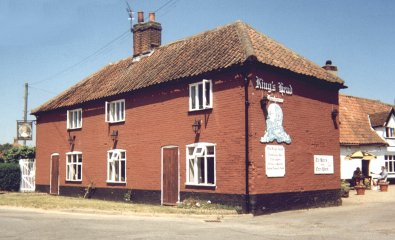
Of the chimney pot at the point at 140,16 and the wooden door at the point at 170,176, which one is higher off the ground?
the chimney pot at the point at 140,16

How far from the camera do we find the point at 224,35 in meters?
21.1

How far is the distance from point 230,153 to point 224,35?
→ 6533mm

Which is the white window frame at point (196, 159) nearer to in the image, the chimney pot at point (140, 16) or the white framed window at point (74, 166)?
the white framed window at point (74, 166)

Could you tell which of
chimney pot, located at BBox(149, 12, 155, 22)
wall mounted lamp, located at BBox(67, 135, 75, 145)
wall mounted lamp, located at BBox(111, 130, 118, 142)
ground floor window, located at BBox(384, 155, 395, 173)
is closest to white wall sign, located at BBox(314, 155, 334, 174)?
wall mounted lamp, located at BBox(111, 130, 118, 142)

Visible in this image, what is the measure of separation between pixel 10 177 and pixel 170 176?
16.1 meters

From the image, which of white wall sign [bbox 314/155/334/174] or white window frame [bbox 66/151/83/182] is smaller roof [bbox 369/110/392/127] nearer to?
white wall sign [bbox 314/155/334/174]

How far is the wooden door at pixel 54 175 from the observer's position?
92.5 ft

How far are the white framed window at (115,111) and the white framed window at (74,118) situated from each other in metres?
3.26

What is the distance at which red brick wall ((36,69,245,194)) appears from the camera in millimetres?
17391

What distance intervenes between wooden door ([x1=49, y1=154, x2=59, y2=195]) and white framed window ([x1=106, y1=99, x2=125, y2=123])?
6491 millimetres

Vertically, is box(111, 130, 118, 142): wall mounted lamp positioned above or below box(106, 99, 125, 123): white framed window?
below

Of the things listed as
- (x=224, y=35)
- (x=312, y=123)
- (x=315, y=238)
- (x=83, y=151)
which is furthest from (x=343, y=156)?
(x=315, y=238)

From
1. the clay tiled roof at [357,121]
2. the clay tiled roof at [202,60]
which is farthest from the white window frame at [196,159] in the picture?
the clay tiled roof at [357,121]

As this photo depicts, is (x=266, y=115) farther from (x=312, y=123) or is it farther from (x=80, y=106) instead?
(x=80, y=106)
